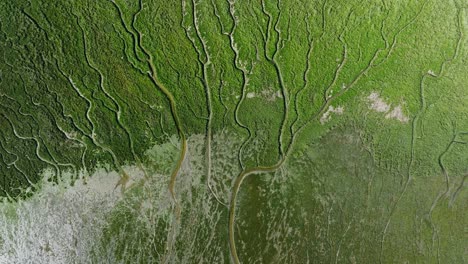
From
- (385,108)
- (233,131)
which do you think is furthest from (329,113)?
(233,131)

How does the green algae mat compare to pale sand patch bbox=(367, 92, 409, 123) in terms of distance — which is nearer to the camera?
the green algae mat

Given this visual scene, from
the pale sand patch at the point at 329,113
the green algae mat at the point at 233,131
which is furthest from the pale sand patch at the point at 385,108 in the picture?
the pale sand patch at the point at 329,113

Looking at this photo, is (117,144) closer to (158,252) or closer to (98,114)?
(98,114)

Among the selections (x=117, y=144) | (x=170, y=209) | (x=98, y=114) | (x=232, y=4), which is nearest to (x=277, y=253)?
(x=170, y=209)

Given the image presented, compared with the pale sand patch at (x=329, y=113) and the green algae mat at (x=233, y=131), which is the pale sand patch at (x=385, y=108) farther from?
the pale sand patch at (x=329, y=113)

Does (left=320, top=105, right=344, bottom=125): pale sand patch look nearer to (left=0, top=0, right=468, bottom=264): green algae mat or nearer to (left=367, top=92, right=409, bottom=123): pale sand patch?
(left=0, top=0, right=468, bottom=264): green algae mat

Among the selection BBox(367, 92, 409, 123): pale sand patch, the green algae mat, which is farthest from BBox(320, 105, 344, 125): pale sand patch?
BBox(367, 92, 409, 123): pale sand patch

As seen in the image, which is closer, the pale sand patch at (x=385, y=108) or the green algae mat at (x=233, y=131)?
the green algae mat at (x=233, y=131)

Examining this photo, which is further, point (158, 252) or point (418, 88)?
point (418, 88)
